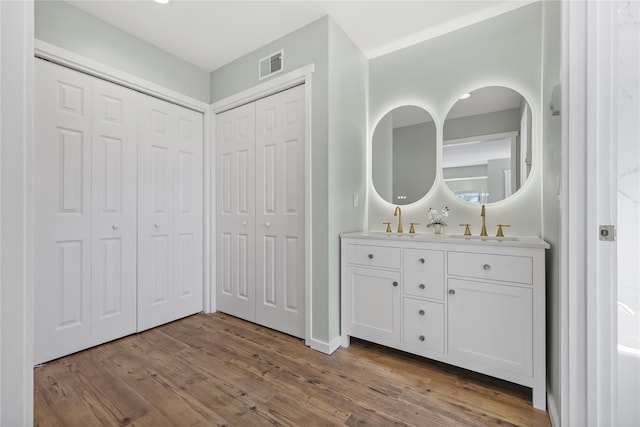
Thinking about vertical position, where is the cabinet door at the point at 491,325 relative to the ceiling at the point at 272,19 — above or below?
below

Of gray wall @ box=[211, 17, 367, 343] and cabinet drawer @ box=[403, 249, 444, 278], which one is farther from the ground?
gray wall @ box=[211, 17, 367, 343]

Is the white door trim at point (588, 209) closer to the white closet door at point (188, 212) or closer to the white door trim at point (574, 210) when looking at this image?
the white door trim at point (574, 210)

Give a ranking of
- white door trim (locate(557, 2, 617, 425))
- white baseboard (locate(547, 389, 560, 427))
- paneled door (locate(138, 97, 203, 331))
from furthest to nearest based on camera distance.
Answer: paneled door (locate(138, 97, 203, 331)) → white baseboard (locate(547, 389, 560, 427)) → white door trim (locate(557, 2, 617, 425))

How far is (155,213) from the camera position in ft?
8.52

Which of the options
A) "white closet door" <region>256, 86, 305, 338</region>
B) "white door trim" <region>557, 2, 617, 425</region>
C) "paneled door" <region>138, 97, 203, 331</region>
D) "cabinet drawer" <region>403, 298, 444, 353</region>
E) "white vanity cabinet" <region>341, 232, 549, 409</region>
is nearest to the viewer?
"white door trim" <region>557, 2, 617, 425</region>

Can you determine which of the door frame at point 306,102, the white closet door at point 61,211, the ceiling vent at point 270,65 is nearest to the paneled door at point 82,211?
the white closet door at point 61,211

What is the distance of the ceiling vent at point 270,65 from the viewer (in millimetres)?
2469

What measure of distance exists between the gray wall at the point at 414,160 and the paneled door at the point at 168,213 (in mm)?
1979

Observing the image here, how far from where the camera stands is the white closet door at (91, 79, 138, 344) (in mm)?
2225

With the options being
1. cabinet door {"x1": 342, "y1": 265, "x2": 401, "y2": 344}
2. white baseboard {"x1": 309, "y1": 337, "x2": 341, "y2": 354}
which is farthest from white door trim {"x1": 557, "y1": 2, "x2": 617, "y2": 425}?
white baseboard {"x1": 309, "y1": 337, "x2": 341, "y2": 354}

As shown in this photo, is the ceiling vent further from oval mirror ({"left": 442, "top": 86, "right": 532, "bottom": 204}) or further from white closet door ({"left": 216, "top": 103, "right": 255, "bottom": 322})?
oval mirror ({"left": 442, "top": 86, "right": 532, "bottom": 204})

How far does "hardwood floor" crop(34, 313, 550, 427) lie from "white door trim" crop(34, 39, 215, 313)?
3.09ft

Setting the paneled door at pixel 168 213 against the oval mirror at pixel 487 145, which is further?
the paneled door at pixel 168 213

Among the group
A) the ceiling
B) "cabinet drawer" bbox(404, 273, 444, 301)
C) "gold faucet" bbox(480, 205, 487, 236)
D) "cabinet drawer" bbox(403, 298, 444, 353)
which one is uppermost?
the ceiling
